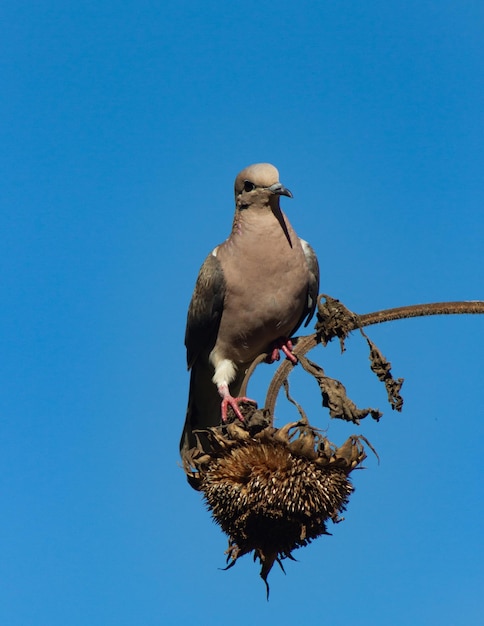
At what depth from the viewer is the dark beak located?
8305 mm

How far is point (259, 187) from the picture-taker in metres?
8.62

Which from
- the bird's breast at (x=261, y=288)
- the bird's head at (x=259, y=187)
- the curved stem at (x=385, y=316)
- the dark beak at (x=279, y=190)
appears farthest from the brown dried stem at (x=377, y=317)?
the bird's head at (x=259, y=187)

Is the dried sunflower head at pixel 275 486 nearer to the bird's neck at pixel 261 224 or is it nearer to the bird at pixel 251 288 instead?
the bird at pixel 251 288

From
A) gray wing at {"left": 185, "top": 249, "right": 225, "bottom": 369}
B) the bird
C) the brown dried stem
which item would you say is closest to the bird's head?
the bird

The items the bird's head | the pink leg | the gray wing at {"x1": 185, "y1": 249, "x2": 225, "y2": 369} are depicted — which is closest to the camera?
the pink leg

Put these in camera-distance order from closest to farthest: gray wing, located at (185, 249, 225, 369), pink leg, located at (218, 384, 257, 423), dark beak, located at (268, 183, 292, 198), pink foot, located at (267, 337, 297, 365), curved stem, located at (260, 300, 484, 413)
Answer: curved stem, located at (260, 300, 484, 413) → pink leg, located at (218, 384, 257, 423) → dark beak, located at (268, 183, 292, 198) → pink foot, located at (267, 337, 297, 365) → gray wing, located at (185, 249, 225, 369)

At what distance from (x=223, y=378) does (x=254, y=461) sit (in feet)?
9.18

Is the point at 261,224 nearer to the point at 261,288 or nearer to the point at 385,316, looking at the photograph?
the point at 261,288

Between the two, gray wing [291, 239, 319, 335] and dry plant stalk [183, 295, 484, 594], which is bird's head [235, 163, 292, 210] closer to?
gray wing [291, 239, 319, 335]

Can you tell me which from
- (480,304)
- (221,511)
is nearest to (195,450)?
(221,511)

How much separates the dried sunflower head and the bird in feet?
7.08

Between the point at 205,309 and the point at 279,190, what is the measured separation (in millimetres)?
1289

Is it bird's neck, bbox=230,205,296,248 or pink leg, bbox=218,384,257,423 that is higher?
bird's neck, bbox=230,205,296,248

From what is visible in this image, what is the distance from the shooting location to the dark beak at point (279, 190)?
8.30m
